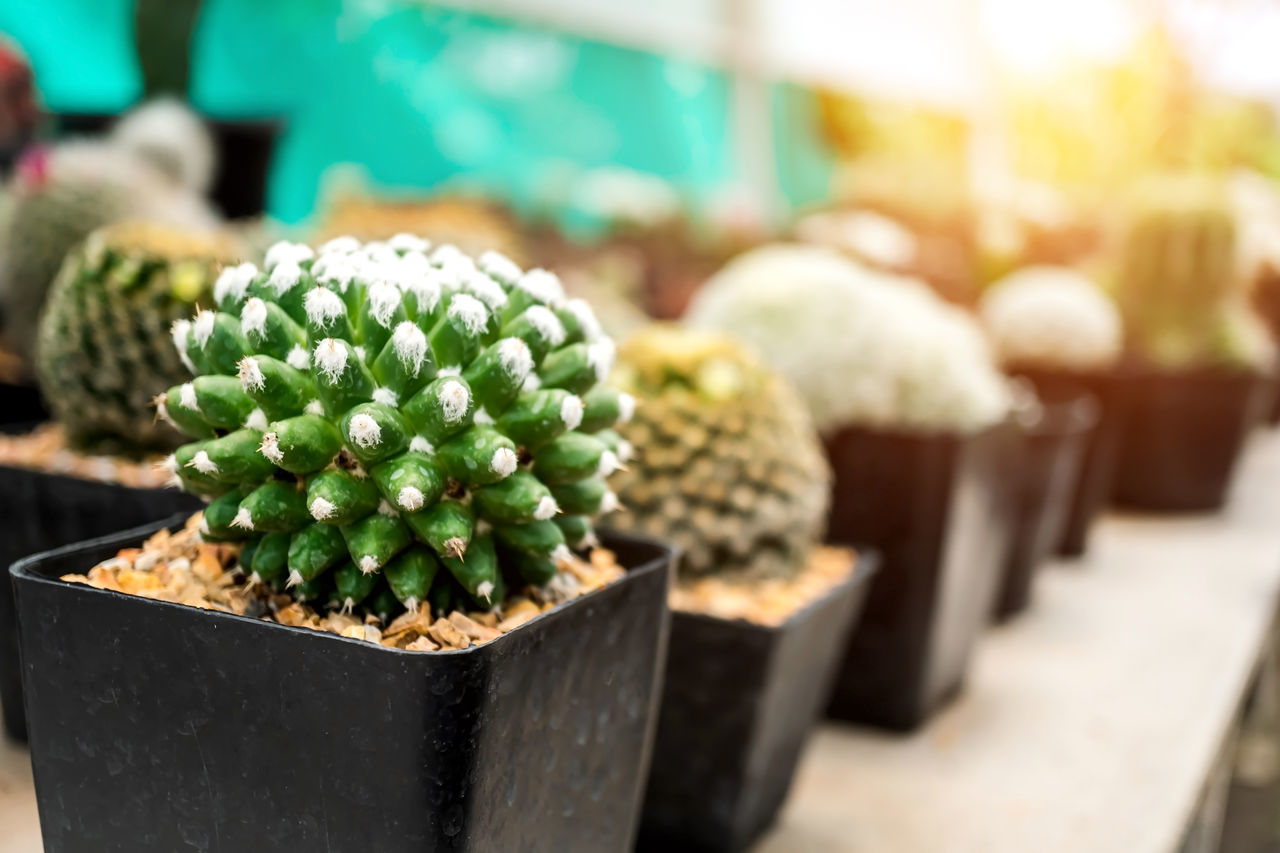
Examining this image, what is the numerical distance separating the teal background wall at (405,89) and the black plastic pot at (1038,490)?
1.25 m

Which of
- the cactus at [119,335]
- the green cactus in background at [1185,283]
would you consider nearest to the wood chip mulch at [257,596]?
the cactus at [119,335]

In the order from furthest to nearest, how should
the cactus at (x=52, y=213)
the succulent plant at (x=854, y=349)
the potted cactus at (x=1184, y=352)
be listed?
the potted cactus at (x=1184, y=352), the succulent plant at (x=854, y=349), the cactus at (x=52, y=213)

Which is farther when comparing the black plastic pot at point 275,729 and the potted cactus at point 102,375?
the potted cactus at point 102,375

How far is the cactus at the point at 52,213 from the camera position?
48.6 inches

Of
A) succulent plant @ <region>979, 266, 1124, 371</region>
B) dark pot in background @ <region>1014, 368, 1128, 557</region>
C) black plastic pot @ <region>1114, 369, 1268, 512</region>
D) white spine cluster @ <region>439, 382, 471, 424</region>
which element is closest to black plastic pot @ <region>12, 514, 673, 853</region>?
white spine cluster @ <region>439, 382, 471, 424</region>

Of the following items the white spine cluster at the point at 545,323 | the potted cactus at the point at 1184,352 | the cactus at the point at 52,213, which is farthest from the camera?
the potted cactus at the point at 1184,352

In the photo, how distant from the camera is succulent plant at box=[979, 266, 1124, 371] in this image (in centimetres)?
225

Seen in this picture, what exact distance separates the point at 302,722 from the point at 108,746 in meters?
0.12

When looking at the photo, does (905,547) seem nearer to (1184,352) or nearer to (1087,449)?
(1087,449)

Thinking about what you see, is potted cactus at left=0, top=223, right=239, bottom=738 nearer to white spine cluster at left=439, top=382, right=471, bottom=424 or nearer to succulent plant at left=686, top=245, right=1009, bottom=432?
white spine cluster at left=439, top=382, right=471, bottom=424

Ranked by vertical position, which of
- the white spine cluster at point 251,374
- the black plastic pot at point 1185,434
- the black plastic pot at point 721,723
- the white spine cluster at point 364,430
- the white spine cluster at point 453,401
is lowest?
the black plastic pot at point 1185,434

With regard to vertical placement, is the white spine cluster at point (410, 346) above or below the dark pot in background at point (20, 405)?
above

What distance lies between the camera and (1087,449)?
6.63 ft

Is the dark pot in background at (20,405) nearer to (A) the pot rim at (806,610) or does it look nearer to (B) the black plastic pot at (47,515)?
(B) the black plastic pot at (47,515)
